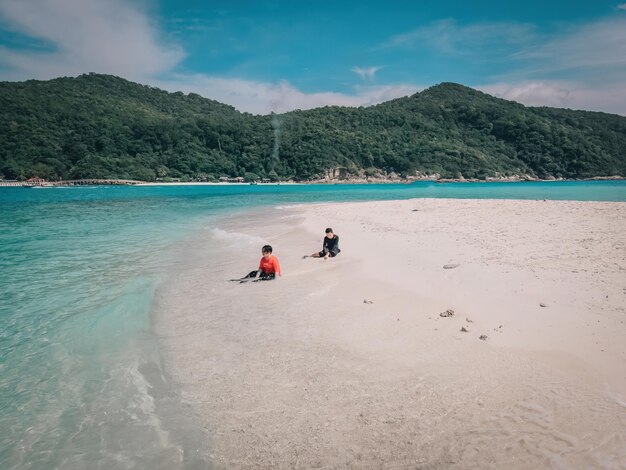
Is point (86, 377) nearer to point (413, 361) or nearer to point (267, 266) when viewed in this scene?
point (413, 361)

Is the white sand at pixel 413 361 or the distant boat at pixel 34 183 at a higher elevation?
the distant boat at pixel 34 183

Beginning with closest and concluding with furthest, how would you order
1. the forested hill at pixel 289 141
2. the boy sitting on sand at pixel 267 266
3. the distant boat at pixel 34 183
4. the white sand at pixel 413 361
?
the white sand at pixel 413 361, the boy sitting on sand at pixel 267 266, the distant boat at pixel 34 183, the forested hill at pixel 289 141

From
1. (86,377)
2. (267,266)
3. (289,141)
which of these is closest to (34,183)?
(289,141)

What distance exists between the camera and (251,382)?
5055mm

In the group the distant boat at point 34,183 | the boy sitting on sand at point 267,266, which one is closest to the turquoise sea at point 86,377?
the boy sitting on sand at point 267,266

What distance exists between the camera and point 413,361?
536cm

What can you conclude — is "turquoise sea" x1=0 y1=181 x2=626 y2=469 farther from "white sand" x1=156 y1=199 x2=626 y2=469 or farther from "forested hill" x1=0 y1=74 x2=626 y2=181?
"forested hill" x1=0 y1=74 x2=626 y2=181

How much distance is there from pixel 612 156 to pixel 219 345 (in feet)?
633

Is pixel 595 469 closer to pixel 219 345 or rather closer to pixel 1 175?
pixel 219 345

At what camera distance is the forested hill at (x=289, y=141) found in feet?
434

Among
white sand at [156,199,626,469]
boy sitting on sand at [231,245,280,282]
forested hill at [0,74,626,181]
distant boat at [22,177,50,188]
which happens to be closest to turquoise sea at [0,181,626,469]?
white sand at [156,199,626,469]

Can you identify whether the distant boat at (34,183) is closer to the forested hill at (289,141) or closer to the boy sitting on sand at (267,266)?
the forested hill at (289,141)

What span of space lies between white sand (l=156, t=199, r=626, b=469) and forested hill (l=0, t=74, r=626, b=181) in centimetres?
13952

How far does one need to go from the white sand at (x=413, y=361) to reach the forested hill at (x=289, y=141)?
13952 cm
